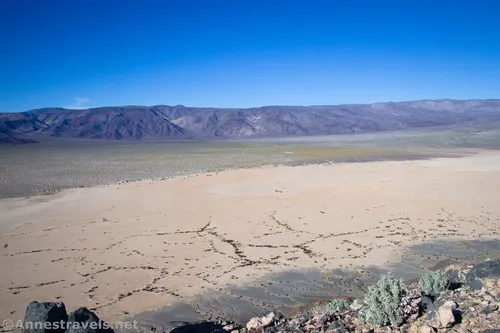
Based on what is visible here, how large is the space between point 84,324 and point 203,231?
8919mm

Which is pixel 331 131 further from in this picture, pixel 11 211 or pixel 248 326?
pixel 248 326

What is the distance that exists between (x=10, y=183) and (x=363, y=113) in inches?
5061

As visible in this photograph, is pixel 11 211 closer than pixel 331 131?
Yes

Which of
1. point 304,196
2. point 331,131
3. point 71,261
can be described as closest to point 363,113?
point 331,131

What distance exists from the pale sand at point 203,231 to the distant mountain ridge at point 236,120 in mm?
96893

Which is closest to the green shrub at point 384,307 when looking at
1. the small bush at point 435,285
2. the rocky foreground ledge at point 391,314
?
the rocky foreground ledge at point 391,314

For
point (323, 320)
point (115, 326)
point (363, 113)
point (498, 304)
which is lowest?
point (115, 326)

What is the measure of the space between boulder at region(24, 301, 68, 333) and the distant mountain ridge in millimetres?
112385

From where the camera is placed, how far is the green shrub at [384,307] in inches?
219

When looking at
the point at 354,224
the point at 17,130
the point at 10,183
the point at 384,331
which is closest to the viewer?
the point at 384,331

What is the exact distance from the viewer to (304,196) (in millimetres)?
20172

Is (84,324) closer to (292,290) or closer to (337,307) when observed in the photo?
(337,307)

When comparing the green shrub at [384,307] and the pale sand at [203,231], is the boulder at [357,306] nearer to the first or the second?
the green shrub at [384,307]

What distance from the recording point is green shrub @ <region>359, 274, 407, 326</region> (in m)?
5.57
